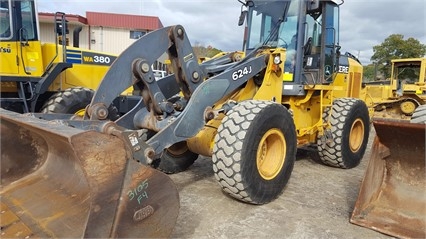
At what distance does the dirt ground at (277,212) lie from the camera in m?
3.13

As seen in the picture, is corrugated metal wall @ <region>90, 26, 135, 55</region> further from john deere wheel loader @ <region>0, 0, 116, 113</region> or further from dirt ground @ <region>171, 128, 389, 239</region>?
dirt ground @ <region>171, 128, 389, 239</region>

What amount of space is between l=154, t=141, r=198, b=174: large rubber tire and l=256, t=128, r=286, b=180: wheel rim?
1.27m

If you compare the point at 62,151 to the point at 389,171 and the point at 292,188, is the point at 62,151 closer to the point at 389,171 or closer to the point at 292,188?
the point at 292,188

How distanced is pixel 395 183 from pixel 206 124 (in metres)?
1.97

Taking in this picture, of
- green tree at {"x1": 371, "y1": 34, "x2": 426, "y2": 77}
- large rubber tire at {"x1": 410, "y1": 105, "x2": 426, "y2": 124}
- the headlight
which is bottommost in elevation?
large rubber tire at {"x1": 410, "y1": 105, "x2": 426, "y2": 124}

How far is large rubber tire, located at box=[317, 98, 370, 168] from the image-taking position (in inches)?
202

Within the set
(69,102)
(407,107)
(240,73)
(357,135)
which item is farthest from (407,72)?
(69,102)

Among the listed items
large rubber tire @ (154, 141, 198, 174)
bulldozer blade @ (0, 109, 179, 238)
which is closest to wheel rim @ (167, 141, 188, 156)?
large rubber tire @ (154, 141, 198, 174)

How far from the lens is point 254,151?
3.47 meters

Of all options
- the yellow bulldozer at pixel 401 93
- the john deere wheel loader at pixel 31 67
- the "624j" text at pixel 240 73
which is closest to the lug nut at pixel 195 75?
the "624j" text at pixel 240 73

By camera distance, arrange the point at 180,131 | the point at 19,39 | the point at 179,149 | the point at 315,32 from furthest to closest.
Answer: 1. the point at 19,39
2. the point at 315,32
3. the point at 179,149
4. the point at 180,131

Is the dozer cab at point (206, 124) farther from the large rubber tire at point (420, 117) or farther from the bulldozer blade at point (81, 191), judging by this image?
the large rubber tire at point (420, 117)

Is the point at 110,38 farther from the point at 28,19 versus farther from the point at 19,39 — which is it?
the point at 19,39

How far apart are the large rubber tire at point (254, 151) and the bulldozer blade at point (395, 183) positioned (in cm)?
86
